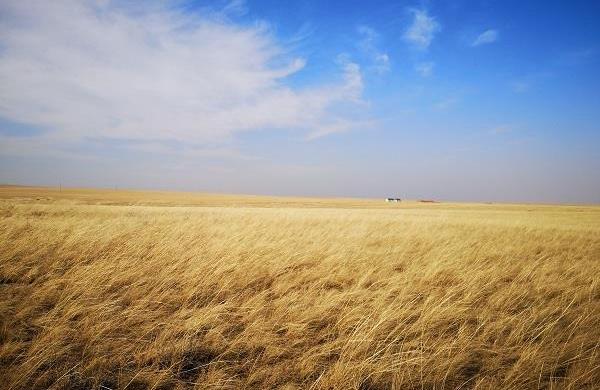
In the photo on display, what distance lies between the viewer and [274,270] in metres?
5.26

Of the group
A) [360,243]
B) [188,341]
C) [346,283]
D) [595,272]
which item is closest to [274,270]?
[346,283]

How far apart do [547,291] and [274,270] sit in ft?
15.0

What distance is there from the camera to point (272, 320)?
347 centimetres

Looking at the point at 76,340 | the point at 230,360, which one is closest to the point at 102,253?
the point at 76,340

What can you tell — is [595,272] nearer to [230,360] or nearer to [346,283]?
[346,283]

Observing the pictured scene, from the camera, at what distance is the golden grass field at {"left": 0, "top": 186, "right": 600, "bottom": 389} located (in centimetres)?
255

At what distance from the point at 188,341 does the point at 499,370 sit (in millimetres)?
2910

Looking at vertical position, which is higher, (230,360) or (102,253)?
(102,253)

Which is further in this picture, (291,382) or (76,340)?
(76,340)

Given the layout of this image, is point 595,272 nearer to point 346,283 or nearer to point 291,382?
point 346,283

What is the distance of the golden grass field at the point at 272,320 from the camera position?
8.38 ft

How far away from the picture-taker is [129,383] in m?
2.28

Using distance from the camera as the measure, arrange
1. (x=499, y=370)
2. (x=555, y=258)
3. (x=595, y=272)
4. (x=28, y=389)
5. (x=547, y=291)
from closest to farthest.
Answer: (x=28, y=389)
(x=499, y=370)
(x=547, y=291)
(x=595, y=272)
(x=555, y=258)

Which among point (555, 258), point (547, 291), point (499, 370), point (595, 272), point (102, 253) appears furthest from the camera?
point (555, 258)
